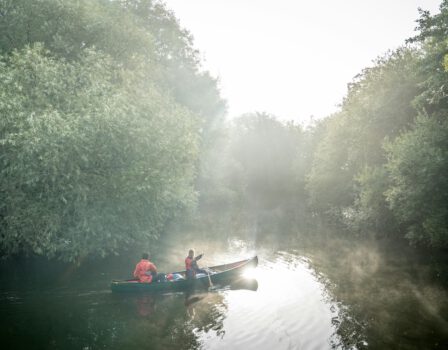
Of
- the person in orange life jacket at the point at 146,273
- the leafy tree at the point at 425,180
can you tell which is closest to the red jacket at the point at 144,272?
the person in orange life jacket at the point at 146,273

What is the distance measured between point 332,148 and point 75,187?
29.3 m

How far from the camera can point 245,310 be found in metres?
15.7

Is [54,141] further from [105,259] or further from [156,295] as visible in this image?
[105,259]

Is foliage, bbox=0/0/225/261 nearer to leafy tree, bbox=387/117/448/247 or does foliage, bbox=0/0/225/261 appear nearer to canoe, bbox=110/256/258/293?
canoe, bbox=110/256/258/293

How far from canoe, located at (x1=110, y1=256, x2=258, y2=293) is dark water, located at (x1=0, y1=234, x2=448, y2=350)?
1.26 ft

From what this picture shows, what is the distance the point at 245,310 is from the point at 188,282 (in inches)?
147

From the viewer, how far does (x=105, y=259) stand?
2383cm

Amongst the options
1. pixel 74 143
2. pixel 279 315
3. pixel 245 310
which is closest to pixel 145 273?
pixel 245 310

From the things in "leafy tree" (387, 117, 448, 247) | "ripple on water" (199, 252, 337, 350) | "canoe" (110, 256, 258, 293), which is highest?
"leafy tree" (387, 117, 448, 247)

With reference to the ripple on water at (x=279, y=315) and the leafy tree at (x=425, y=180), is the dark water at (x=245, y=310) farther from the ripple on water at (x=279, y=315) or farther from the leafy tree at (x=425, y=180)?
the leafy tree at (x=425, y=180)

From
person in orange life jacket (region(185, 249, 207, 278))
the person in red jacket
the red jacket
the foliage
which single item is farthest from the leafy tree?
the red jacket

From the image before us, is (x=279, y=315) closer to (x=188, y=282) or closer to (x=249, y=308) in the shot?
(x=249, y=308)

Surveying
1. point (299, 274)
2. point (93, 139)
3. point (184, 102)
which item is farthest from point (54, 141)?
point (184, 102)

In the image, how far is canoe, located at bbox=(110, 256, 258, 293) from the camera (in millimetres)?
16969
